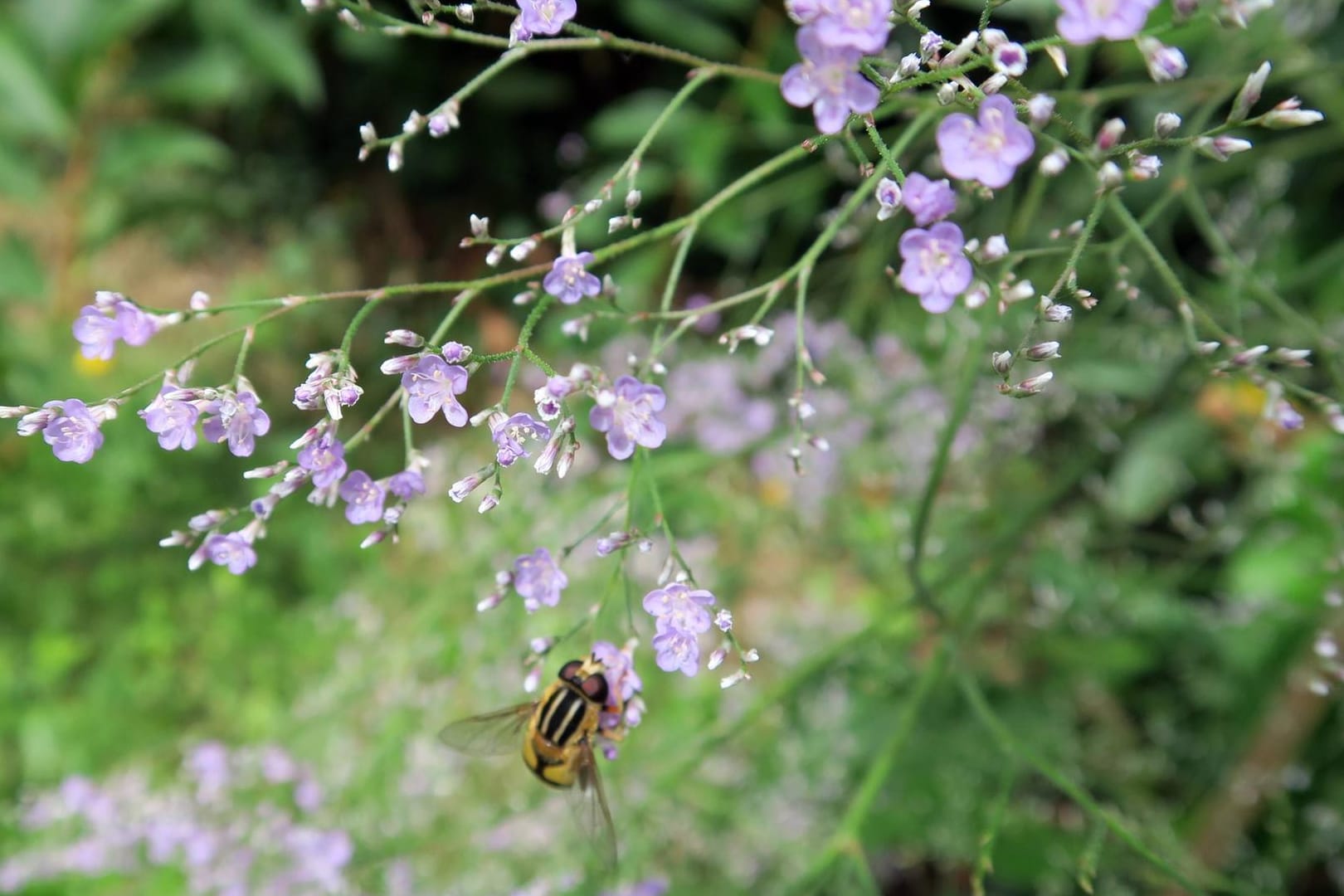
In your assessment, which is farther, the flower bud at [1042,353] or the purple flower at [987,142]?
the flower bud at [1042,353]

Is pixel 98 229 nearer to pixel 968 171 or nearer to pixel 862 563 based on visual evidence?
pixel 862 563

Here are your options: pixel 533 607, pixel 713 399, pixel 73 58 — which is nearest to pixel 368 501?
pixel 533 607

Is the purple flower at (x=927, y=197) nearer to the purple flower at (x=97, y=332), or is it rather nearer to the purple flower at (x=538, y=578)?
the purple flower at (x=538, y=578)

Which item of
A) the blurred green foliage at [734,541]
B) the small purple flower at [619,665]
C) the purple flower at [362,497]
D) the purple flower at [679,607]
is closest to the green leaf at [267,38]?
the blurred green foliage at [734,541]

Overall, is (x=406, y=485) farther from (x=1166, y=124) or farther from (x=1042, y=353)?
(x=1166, y=124)

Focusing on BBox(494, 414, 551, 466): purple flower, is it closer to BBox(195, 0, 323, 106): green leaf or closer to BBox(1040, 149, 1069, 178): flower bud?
BBox(1040, 149, 1069, 178): flower bud

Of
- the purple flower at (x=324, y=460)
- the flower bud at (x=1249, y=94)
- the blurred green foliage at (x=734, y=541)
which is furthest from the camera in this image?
the blurred green foliage at (x=734, y=541)

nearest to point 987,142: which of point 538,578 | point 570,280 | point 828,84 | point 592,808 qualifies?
point 828,84
